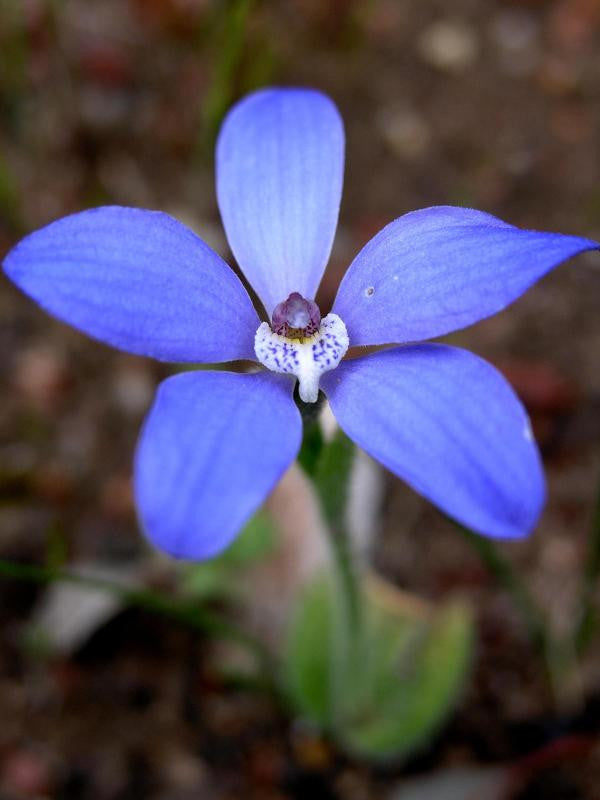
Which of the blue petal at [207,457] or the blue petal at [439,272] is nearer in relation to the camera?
the blue petal at [207,457]

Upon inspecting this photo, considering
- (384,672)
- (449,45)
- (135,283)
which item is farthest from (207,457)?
(449,45)

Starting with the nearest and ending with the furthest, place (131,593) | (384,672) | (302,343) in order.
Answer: (302,343)
(131,593)
(384,672)

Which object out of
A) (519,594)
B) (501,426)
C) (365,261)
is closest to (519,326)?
(519,594)

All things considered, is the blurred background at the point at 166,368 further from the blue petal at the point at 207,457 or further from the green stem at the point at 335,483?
the blue petal at the point at 207,457

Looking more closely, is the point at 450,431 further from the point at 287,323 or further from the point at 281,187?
the point at 281,187

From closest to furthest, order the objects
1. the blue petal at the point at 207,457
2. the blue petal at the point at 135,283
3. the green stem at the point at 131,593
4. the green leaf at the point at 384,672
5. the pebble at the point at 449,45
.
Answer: the blue petal at the point at 207,457, the blue petal at the point at 135,283, the green stem at the point at 131,593, the green leaf at the point at 384,672, the pebble at the point at 449,45

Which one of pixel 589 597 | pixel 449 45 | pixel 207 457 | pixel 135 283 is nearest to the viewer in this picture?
pixel 207 457

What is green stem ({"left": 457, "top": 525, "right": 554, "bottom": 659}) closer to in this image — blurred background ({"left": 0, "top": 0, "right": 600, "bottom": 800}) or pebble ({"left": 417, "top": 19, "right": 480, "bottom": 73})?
blurred background ({"left": 0, "top": 0, "right": 600, "bottom": 800})

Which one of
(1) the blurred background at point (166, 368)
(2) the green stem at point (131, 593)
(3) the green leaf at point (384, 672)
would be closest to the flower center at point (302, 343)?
(2) the green stem at point (131, 593)
